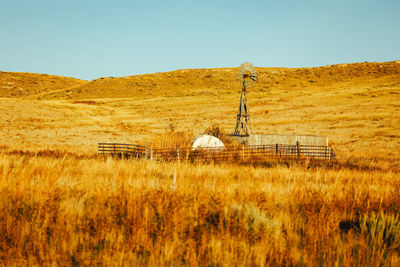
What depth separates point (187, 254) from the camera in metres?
3.54

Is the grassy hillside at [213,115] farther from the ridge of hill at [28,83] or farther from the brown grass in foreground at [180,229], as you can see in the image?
the ridge of hill at [28,83]

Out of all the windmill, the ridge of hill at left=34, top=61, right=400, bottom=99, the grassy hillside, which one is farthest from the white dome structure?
the ridge of hill at left=34, top=61, right=400, bottom=99

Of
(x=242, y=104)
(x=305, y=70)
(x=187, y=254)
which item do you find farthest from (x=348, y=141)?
(x=305, y=70)

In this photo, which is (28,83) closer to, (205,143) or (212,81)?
(212,81)

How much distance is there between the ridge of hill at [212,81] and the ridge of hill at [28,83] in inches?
700

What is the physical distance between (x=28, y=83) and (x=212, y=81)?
68869mm

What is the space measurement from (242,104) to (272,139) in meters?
3.69

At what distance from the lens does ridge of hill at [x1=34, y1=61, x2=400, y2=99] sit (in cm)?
7456

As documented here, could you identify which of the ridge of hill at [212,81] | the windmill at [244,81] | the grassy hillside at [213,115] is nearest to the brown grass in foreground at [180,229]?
the grassy hillside at [213,115]

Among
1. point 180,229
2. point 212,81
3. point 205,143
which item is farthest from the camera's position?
point 212,81

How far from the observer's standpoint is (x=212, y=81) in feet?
284

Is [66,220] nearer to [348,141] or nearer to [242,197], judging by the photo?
[242,197]

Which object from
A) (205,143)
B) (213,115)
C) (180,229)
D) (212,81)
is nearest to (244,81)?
(205,143)

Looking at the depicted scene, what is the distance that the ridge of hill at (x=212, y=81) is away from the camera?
2936 inches
